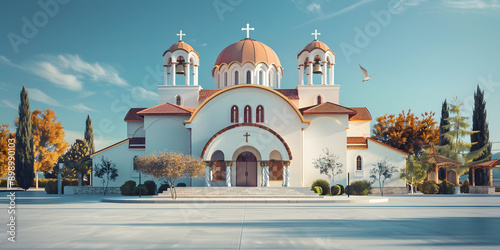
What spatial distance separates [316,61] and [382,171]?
12001 millimetres

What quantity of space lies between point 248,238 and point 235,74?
31.2m

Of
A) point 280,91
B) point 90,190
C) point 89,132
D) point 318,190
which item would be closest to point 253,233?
point 318,190

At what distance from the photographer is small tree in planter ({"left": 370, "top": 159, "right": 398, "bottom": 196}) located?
3675 cm

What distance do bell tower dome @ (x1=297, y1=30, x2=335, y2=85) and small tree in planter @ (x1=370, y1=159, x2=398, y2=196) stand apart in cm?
939

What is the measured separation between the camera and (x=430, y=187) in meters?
39.3

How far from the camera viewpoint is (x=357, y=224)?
13.8m

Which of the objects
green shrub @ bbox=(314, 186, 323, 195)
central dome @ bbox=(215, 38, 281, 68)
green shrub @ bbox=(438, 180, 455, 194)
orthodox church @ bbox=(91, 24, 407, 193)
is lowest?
green shrub @ bbox=(438, 180, 455, 194)

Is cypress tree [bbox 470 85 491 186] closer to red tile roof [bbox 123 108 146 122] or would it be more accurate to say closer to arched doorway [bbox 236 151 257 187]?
arched doorway [bbox 236 151 257 187]

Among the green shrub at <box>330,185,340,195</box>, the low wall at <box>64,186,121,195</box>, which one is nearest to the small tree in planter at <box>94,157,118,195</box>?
the low wall at <box>64,186,121,195</box>

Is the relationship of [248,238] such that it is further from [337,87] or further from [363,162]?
[337,87]

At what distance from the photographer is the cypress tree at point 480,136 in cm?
4534

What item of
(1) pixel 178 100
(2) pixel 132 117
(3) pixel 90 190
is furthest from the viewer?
(1) pixel 178 100

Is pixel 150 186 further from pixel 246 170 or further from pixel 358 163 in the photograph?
pixel 358 163

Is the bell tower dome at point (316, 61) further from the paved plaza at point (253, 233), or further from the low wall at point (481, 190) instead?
the paved plaza at point (253, 233)
